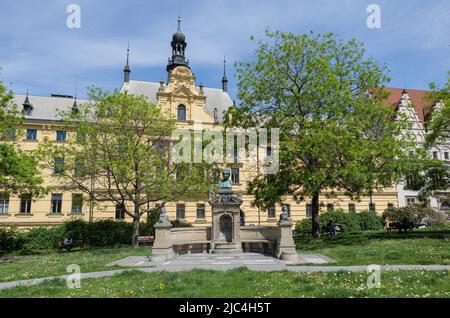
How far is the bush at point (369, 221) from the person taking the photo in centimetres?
3509

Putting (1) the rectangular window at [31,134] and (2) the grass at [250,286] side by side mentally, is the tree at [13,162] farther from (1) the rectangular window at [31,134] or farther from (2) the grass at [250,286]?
(1) the rectangular window at [31,134]

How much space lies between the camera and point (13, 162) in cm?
1841

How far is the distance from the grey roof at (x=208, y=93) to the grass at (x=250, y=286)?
2906 centimetres

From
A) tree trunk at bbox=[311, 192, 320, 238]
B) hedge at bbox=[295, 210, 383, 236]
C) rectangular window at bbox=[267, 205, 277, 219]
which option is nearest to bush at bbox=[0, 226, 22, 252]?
tree trunk at bbox=[311, 192, 320, 238]

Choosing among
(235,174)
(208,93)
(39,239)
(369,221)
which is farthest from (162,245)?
(208,93)

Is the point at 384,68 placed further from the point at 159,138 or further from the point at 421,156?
the point at 159,138

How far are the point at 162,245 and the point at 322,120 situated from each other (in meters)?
11.2

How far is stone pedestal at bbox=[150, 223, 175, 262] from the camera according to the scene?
50.8 feet

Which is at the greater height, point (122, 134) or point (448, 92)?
point (448, 92)

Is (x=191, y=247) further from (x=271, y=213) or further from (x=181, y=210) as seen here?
(x=271, y=213)

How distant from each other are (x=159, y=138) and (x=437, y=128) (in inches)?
718
